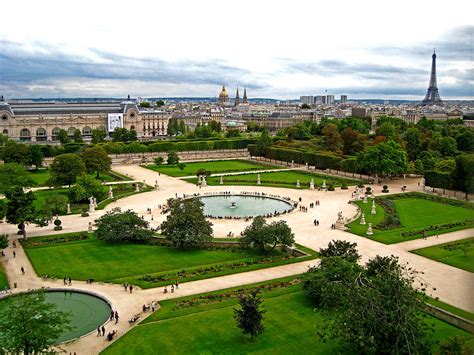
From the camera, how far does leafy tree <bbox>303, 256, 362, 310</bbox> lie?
21750mm

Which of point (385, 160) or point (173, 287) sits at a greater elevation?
point (385, 160)

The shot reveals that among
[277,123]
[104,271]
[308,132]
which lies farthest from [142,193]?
[277,123]

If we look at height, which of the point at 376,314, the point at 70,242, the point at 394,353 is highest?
the point at 376,314

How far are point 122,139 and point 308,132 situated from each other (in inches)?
1526

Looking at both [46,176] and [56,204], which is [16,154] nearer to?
[46,176]

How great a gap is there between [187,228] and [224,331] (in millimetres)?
13301

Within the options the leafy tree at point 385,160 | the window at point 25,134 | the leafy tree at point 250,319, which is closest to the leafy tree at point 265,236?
the leafy tree at point 250,319

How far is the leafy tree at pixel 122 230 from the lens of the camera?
3597 centimetres

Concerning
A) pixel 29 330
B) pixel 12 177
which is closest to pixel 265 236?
pixel 29 330

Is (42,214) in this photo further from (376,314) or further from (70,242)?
(376,314)

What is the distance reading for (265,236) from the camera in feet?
109

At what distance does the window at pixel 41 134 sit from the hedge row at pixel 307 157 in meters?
59.6

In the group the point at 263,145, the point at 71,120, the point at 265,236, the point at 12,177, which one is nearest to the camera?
the point at 265,236

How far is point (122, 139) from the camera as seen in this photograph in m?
104
